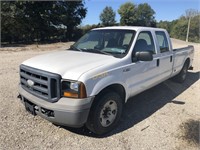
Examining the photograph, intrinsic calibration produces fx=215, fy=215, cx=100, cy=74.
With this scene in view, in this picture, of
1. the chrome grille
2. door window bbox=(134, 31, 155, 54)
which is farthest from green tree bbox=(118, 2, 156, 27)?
the chrome grille

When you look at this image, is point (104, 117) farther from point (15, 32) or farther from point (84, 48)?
point (15, 32)

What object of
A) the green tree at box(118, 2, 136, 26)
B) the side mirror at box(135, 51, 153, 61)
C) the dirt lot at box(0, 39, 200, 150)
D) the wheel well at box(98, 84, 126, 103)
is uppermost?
the green tree at box(118, 2, 136, 26)

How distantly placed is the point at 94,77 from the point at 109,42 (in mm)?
1481

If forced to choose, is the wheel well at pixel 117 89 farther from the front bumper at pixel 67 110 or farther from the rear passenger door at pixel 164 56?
the rear passenger door at pixel 164 56

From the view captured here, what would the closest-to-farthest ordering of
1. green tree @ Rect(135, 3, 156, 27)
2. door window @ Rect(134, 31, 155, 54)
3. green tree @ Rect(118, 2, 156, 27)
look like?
1. door window @ Rect(134, 31, 155, 54)
2. green tree @ Rect(118, 2, 156, 27)
3. green tree @ Rect(135, 3, 156, 27)

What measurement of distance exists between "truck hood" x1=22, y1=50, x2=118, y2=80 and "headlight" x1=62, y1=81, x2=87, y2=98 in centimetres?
9

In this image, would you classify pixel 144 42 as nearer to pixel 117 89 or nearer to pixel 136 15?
pixel 117 89

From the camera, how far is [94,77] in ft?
11.2

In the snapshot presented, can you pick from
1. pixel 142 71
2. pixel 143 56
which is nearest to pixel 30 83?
pixel 143 56

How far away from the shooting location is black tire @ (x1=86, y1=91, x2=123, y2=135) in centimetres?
361

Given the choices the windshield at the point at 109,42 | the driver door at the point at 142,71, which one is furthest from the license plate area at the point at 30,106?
the driver door at the point at 142,71

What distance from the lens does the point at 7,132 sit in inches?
151

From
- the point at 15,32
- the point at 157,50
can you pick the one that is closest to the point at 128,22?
the point at 15,32

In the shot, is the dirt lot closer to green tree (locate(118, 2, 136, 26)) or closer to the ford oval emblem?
the ford oval emblem
